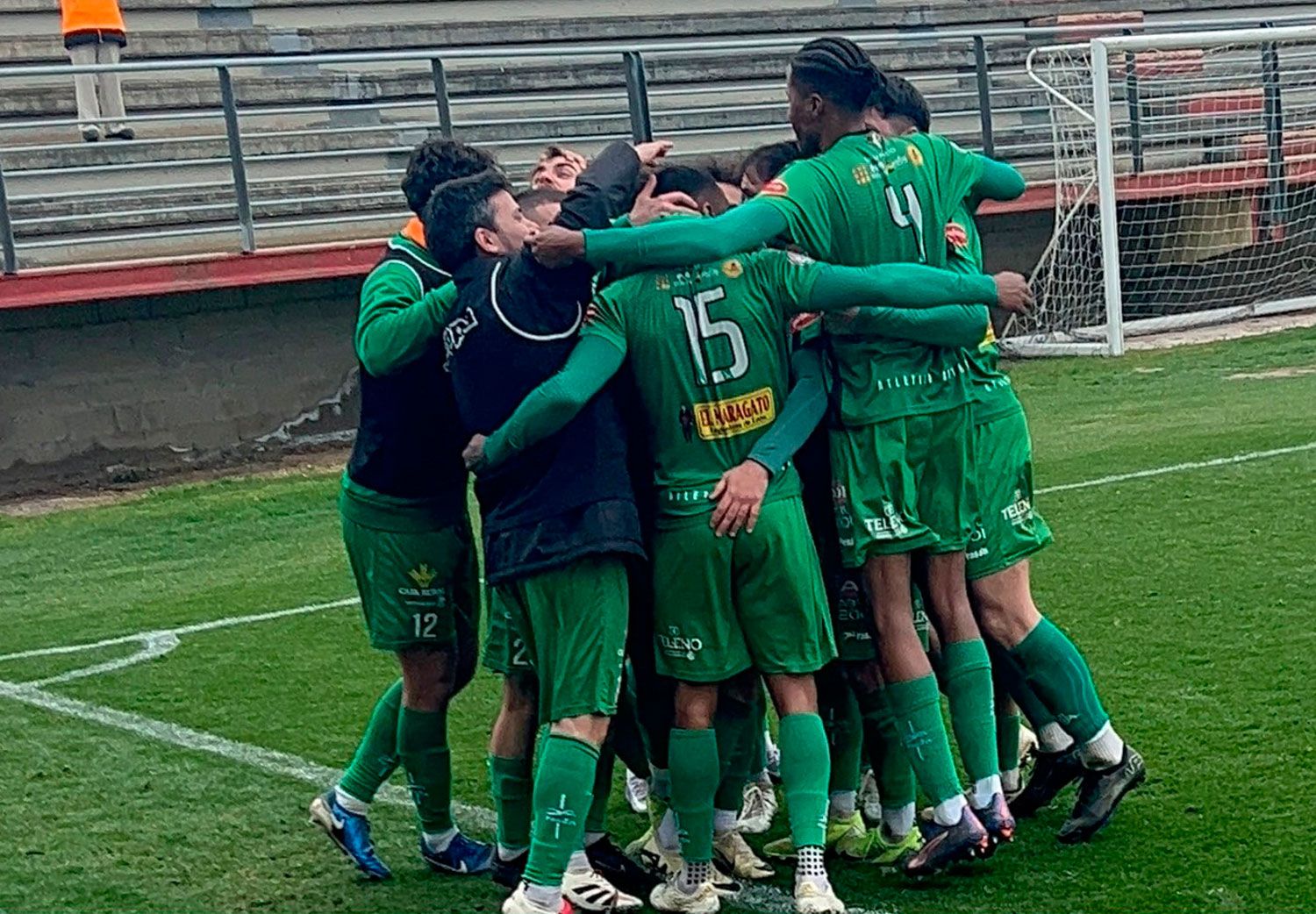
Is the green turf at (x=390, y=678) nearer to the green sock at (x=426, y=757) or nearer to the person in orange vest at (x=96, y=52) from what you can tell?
the green sock at (x=426, y=757)

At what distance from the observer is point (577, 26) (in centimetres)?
1794

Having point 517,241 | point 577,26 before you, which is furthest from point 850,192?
point 577,26

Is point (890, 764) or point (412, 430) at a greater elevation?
point (412, 430)

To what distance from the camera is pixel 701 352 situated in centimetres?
422

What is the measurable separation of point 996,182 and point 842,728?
1.39 m

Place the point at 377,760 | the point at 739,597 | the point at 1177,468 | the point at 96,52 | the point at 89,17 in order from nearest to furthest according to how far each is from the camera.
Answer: the point at 739,597
the point at 377,760
the point at 1177,468
the point at 89,17
the point at 96,52

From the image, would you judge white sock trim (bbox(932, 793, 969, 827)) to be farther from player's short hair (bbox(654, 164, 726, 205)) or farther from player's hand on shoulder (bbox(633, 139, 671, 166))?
player's hand on shoulder (bbox(633, 139, 671, 166))

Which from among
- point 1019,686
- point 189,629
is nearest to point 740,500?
point 1019,686

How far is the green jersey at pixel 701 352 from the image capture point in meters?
4.21

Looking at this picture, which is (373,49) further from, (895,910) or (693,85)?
(895,910)

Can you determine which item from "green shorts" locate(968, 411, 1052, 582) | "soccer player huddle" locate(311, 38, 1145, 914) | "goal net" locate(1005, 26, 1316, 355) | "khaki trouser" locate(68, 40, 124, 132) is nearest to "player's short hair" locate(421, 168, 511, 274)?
"soccer player huddle" locate(311, 38, 1145, 914)

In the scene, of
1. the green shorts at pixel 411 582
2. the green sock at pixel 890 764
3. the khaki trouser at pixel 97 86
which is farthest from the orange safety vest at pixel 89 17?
the green sock at pixel 890 764

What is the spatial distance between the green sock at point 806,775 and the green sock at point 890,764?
0.37 meters

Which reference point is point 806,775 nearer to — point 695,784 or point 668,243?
point 695,784
